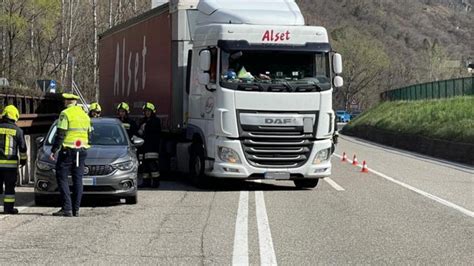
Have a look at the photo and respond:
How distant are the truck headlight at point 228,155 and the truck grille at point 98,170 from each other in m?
2.91

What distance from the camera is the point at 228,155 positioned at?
15.3 m

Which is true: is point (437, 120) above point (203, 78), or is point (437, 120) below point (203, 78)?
below

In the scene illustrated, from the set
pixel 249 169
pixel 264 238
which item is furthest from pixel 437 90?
pixel 264 238

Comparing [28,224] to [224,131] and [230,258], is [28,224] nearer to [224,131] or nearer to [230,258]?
[230,258]

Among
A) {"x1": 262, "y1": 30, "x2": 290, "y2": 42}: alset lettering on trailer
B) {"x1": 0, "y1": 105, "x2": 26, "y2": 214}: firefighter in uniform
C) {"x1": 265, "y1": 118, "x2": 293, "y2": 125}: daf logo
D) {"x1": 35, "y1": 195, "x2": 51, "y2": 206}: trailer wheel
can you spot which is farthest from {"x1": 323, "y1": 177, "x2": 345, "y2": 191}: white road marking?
{"x1": 0, "y1": 105, "x2": 26, "y2": 214}: firefighter in uniform

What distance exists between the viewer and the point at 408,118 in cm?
4550

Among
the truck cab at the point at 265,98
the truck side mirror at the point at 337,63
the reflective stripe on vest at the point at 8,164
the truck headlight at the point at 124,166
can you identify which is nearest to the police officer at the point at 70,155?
the reflective stripe on vest at the point at 8,164

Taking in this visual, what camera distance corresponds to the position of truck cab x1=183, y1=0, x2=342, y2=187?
50.0 feet

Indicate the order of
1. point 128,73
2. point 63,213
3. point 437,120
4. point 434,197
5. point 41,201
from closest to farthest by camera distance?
point 63,213 < point 41,201 < point 434,197 < point 128,73 < point 437,120

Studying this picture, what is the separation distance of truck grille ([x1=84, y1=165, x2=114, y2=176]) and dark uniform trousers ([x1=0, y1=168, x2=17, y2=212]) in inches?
48.3

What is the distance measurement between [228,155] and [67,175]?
13.4ft

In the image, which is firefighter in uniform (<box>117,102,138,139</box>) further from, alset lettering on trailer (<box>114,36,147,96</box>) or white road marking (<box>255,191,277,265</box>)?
white road marking (<box>255,191,277,265</box>)

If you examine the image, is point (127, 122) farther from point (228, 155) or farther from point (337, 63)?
point (337, 63)

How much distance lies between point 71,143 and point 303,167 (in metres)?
5.27
